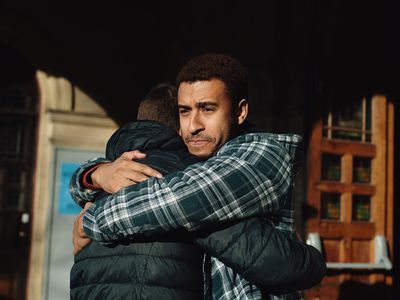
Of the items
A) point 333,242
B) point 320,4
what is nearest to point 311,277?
→ point 333,242

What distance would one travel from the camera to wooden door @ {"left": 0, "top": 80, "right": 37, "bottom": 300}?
6.27 metres

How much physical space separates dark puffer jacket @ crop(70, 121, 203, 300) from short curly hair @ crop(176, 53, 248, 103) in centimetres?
25

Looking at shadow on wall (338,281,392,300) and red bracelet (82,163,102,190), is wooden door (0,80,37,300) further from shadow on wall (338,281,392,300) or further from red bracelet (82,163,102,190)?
red bracelet (82,163,102,190)

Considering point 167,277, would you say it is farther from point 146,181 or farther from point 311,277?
point 311,277

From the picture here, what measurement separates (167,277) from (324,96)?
4.06m

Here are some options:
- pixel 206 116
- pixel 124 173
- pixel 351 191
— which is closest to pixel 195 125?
pixel 206 116

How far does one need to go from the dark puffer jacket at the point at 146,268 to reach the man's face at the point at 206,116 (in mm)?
94

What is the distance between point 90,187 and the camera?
189 cm

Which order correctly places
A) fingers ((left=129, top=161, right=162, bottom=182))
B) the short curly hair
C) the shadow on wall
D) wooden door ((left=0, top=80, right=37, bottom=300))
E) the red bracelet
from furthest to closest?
wooden door ((left=0, top=80, right=37, bottom=300))
the shadow on wall
the red bracelet
the short curly hair
fingers ((left=129, top=161, right=162, bottom=182))

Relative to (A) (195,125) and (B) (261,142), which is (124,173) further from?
(B) (261,142)

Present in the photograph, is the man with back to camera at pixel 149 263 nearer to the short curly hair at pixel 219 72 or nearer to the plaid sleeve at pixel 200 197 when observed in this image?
the plaid sleeve at pixel 200 197

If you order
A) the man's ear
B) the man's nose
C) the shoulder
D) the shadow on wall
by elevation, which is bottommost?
the shadow on wall

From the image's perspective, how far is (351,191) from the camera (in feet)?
17.6

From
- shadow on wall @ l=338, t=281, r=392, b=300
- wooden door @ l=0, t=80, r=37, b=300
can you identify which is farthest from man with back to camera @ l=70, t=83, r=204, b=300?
wooden door @ l=0, t=80, r=37, b=300
